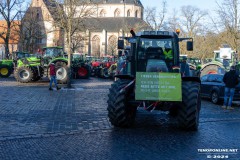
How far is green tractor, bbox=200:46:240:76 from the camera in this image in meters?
24.4

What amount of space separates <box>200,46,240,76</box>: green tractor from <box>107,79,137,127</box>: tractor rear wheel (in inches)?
592

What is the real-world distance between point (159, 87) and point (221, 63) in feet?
57.2

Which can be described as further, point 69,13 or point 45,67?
point 45,67

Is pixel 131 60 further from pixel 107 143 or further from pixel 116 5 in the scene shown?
pixel 116 5

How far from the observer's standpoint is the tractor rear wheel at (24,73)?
2538 centimetres

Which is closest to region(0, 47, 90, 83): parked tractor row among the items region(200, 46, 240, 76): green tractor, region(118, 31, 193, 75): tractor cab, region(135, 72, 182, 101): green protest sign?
region(200, 46, 240, 76): green tractor

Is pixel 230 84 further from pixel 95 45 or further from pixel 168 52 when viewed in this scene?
pixel 95 45

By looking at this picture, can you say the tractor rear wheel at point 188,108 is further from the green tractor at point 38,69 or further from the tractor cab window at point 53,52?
the tractor cab window at point 53,52

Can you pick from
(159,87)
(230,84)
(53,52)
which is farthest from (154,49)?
(53,52)

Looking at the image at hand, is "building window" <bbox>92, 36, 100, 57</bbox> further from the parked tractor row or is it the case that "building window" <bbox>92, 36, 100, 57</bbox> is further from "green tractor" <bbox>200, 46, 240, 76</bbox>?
"green tractor" <bbox>200, 46, 240, 76</bbox>

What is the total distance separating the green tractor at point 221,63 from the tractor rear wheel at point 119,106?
592 inches

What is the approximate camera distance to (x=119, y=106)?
962cm

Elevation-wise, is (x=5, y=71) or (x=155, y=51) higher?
(x=155, y=51)

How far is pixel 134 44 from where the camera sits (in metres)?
12.0
